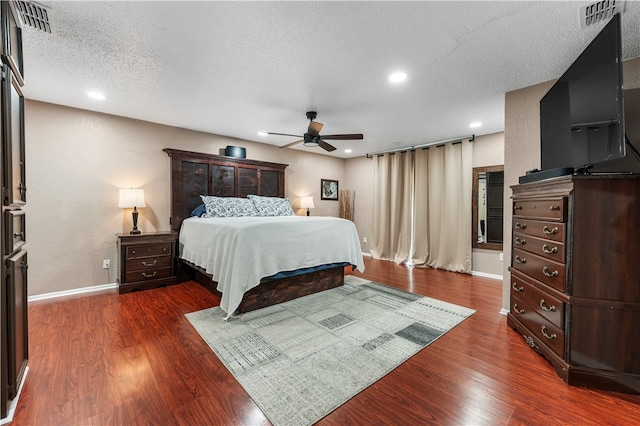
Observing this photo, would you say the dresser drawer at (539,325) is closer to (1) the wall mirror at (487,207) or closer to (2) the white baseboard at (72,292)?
(1) the wall mirror at (487,207)

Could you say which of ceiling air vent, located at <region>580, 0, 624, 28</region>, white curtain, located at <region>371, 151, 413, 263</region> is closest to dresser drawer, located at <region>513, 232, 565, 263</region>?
ceiling air vent, located at <region>580, 0, 624, 28</region>

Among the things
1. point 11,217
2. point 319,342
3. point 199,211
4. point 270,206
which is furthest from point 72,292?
point 319,342

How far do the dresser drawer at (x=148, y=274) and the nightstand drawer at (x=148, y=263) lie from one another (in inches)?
1.6

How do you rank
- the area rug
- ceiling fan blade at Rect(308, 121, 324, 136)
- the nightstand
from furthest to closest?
the nightstand → ceiling fan blade at Rect(308, 121, 324, 136) → the area rug

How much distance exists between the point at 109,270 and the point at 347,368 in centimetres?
363

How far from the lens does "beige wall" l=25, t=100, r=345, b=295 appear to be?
128 inches

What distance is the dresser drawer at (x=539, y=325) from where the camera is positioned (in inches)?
71.7

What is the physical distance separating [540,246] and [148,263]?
437 cm

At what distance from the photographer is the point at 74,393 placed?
162 centimetres

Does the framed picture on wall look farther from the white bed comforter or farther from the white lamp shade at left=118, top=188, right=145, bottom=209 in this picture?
the white lamp shade at left=118, top=188, right=145, bottom=209

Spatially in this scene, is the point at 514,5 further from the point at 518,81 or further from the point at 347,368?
the point at 347,368

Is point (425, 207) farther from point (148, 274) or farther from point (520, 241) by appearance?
point (148, 274)

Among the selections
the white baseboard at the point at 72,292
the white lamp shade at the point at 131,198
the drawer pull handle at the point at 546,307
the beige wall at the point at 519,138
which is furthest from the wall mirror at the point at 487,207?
the white baseboard at the point at 72,292

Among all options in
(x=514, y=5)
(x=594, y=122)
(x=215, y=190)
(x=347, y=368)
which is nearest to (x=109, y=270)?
(x=215, y=190)
